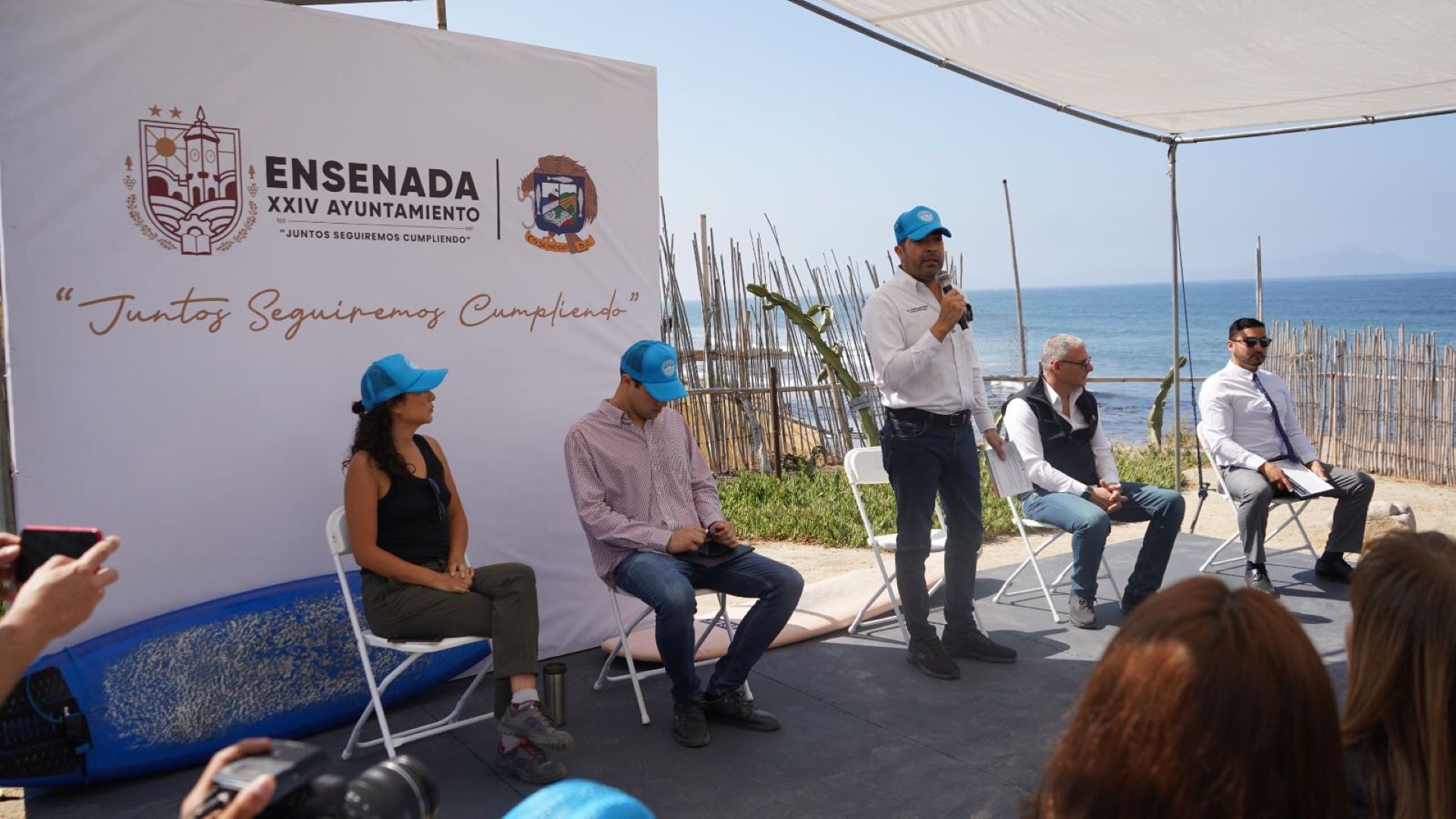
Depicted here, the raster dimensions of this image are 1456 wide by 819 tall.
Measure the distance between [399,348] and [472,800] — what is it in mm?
1738

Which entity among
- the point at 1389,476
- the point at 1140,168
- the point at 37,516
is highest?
the point at 1140,168

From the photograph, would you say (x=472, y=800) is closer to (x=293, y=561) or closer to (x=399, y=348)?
(x=293, y=561)

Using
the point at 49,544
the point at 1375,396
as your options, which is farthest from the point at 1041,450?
the point at 1375,396

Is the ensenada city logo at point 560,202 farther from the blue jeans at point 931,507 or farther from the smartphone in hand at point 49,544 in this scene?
the smartphone in hand at point 49,544

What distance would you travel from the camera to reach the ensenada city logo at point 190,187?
11.7 feet

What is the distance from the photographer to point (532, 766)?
334cm

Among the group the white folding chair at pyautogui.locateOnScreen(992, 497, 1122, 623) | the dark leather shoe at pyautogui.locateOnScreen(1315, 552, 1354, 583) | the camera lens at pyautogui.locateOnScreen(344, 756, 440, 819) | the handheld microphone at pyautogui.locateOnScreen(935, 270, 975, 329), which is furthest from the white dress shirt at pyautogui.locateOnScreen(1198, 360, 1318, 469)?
the camera lens at pyautogui.locateOnScreen(344, 756, 440, 819)

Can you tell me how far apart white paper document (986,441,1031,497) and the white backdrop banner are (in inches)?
66.6

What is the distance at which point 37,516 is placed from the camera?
11.2 feet

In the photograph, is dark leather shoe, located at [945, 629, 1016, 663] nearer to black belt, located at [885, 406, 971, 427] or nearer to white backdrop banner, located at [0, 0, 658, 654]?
black belt, located at [885, 406, 971, 427]

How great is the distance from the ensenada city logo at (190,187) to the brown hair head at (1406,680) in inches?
139

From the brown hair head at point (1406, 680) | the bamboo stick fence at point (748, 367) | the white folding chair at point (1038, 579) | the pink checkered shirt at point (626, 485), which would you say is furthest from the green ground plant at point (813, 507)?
the brown hair head at point (1406, 680)

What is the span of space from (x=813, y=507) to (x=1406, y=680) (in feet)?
22.2

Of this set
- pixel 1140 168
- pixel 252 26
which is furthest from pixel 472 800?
pixel 1140 168
